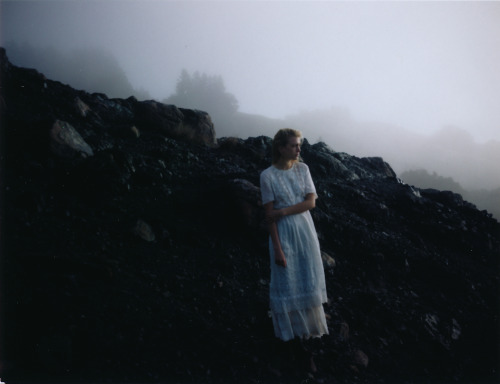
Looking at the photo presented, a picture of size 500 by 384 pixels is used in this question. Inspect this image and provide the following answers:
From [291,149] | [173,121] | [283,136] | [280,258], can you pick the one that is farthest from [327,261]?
[173,121]

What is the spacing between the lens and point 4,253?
119 inches

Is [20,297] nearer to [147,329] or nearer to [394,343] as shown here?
[147,329]

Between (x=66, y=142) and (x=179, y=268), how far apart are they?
3.06 metres

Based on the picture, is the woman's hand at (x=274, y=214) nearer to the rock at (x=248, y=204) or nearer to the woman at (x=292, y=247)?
the woman at (x=292, y=247)

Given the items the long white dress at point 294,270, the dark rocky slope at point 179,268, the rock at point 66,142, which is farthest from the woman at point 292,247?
the rock at point 66,142

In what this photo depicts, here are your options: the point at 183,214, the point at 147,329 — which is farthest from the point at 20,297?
the point at 183,214

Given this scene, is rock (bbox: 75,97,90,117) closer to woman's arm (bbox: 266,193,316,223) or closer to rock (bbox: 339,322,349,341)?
woman's arm (bbox: 266,193,316,223)

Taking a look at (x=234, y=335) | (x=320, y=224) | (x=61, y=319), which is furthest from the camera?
(x=320, y=224)

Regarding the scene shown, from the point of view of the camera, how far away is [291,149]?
2.60 m

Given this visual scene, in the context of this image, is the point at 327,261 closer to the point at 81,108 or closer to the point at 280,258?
the point at 280,258

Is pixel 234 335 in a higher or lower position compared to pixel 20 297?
lower

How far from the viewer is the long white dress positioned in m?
2.55

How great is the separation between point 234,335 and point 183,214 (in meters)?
2.43

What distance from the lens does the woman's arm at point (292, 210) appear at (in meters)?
2.50
